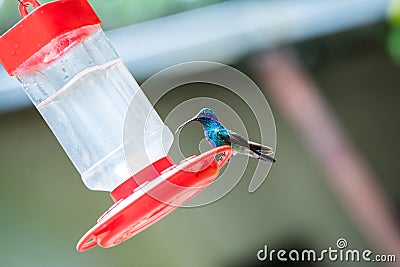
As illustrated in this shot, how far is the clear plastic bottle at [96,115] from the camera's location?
786 millimetres

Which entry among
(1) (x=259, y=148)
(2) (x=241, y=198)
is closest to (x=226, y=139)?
(1) (x=259, y=148)

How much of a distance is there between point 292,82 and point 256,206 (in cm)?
42

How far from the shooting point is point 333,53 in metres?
2.10

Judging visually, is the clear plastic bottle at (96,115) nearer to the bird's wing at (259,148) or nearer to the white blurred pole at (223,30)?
the bird's wing at (259,148)

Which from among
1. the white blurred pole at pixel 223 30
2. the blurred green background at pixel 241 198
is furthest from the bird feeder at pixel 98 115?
the blurred green background at pixel 241 198

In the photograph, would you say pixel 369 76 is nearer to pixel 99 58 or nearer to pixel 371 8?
pixel 371 8

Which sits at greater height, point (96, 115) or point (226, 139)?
point (96, 115)

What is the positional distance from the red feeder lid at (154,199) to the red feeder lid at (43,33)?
171 mm

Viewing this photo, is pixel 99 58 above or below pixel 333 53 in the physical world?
below

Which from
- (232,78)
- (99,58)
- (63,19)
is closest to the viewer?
(63,19)

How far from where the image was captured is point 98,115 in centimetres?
81

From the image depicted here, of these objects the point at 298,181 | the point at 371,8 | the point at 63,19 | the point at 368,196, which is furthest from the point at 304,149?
the point at 63,19

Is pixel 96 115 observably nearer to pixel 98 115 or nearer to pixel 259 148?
pixel 98 115

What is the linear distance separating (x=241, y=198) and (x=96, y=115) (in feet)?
4.69
